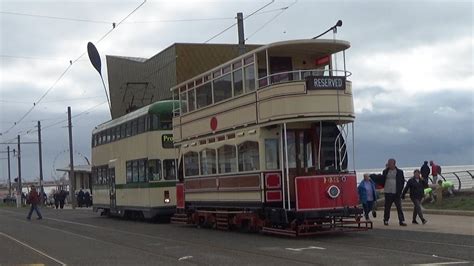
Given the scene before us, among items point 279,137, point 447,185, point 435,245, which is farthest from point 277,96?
point 447,185

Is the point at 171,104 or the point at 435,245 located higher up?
the point at 171,104

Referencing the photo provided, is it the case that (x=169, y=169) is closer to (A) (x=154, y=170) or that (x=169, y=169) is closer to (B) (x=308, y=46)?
(A) (x=154, y=170)

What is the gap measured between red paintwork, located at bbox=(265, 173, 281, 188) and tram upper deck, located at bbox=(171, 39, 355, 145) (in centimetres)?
135

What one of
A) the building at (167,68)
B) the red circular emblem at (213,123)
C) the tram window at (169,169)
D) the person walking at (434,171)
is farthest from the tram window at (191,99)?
the building at (167,68)

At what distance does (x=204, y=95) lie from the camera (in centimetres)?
2120

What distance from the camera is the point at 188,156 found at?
22344mm

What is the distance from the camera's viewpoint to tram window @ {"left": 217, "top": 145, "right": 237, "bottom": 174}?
752 inches

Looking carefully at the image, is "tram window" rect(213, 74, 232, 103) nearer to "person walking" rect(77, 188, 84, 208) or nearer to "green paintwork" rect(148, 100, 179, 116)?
"green paintwork" rect(148, 100, 179, 116)

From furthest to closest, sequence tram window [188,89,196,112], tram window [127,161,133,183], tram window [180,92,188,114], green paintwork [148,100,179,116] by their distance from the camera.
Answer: tram window [127,161,133,183] → green paintwork [148,100,179,116] → tram window [180,92,188,114] → tram window [188,89,196,112]

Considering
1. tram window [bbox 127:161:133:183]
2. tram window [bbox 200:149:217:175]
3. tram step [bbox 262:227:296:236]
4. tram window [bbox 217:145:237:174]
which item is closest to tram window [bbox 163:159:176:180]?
tram window [bbox 127:161:133:183]

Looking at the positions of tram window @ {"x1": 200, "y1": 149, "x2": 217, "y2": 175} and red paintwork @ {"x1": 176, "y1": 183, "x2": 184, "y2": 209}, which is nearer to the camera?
tram window @ {"x1": 200, "y1": 149, "x2": 217, "y2": 175}

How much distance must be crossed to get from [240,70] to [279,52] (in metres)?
1.34

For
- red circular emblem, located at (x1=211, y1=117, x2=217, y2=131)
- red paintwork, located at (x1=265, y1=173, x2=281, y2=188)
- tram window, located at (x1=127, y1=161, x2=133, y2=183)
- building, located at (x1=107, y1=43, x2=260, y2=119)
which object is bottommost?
red paintwork, located at (x1=265, y1=173, x2=281, y2=188)

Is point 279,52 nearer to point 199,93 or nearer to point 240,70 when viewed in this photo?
point 240,70
